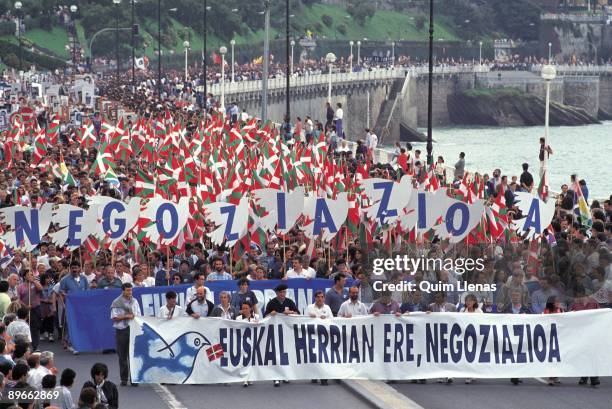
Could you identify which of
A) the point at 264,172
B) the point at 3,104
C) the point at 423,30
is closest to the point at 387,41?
the point at 423,30

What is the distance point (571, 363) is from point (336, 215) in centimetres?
553

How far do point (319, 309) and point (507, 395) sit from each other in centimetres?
219

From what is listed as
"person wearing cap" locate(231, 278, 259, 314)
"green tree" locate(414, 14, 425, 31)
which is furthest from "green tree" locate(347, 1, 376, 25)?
"person wearing cap" locate(231, 278, 259, 314)

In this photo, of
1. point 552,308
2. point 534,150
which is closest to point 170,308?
point 552,308

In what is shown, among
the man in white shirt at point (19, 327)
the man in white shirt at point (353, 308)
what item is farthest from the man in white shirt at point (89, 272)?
the man in white shirt at point (353, 308)

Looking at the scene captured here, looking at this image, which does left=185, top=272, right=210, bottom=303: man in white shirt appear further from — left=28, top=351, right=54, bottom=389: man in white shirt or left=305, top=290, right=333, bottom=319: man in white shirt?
left=28, top=351, right=54, bottom=389: man in white shirt

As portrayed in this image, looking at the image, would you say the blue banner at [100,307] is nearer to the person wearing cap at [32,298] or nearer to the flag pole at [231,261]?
the person wearing cap at [32,298]

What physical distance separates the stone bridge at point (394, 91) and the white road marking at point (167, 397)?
6714 centimetres

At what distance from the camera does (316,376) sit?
1775 cm

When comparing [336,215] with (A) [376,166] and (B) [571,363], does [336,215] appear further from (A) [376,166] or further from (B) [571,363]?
(A) [376,166]

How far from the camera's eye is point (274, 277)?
2155cm

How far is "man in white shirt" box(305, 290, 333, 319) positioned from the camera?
17719 mm

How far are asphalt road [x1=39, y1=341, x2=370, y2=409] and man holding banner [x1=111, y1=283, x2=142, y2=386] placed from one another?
25 cm

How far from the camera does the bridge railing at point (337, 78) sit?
9288cm
